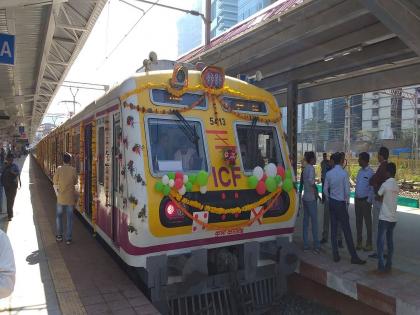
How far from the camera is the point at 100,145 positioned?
610 centimetres

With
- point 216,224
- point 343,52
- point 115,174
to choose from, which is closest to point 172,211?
point 216,224

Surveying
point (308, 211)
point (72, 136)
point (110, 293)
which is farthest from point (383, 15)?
point (72, 136)

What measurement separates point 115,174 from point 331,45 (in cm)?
544

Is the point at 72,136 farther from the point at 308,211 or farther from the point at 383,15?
the point at 383,15

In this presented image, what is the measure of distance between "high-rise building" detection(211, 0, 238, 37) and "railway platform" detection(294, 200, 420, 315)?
30.0m

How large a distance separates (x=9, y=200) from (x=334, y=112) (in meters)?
75.7

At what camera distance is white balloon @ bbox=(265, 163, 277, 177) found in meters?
5.20

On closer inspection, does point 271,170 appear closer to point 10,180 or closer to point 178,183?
point 178,183

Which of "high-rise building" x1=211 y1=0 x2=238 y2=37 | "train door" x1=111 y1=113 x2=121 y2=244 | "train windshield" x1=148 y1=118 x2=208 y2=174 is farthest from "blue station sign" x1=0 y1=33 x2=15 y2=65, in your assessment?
"high-rise building" x1=211 y1=0 x2=238 y2=37

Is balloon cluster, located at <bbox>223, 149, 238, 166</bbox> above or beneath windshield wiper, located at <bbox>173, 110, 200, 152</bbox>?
beneath

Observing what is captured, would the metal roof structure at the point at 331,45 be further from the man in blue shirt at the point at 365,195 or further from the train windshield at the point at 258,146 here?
the train windshield at the point at 258,146

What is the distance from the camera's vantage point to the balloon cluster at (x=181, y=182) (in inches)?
175

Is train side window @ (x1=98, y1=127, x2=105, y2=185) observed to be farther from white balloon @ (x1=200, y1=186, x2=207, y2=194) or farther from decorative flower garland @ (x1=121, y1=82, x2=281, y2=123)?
white balloon @ (x1=200, y1=186, x2=207, y2=194)

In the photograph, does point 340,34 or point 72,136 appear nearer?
point 340,34
